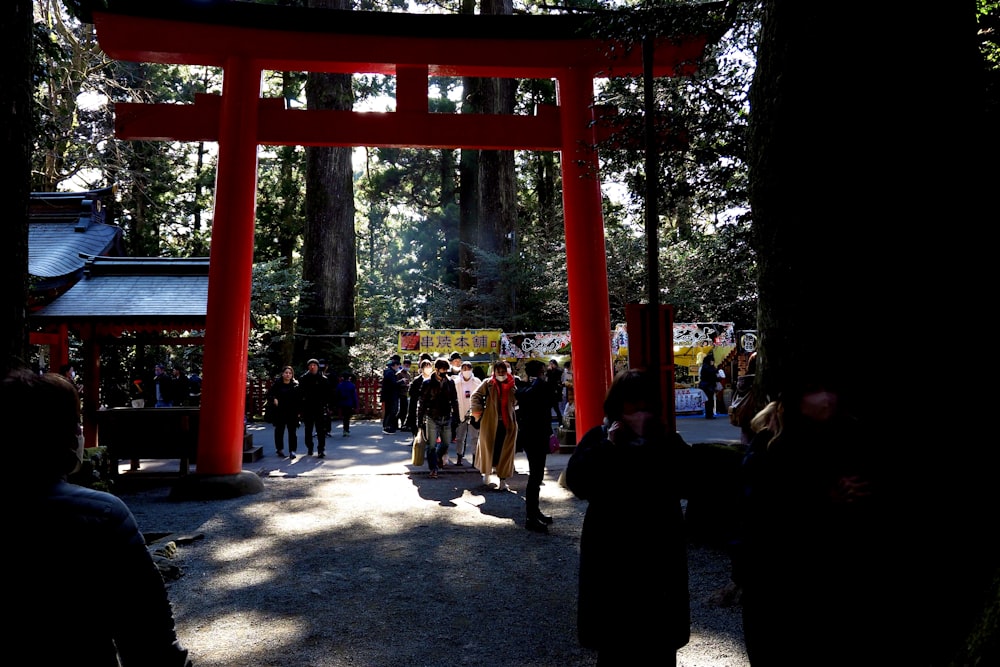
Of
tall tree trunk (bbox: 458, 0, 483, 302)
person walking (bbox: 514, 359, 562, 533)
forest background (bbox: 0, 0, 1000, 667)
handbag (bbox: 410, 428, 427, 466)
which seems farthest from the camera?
tall tree trunk (bbox: 458, 0, 483, 302)

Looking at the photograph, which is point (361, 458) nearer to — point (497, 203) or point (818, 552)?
point (818, 552)

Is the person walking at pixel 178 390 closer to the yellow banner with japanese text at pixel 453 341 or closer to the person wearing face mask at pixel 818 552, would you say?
the yellow banner with japanese text at pixel 453 341

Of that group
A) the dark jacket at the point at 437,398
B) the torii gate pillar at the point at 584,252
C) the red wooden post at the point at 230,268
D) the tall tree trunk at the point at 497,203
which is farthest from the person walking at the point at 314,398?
the tall tree trunk at the point at 497,203

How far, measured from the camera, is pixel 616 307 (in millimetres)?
21281

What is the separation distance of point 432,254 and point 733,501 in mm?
26264

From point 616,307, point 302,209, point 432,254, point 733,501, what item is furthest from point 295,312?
point 733,501

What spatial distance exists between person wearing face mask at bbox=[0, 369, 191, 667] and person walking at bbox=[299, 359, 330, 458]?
33.1 feet

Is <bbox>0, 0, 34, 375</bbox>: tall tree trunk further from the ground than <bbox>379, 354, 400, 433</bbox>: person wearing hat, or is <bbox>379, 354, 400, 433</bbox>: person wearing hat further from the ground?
<bbox>0, 0, 34, 375</bbox>: tall tree trunk

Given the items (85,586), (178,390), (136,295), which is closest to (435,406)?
(136,295)

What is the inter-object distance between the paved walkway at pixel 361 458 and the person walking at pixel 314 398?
420 millimetres

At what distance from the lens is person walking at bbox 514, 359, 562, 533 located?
23.0ft

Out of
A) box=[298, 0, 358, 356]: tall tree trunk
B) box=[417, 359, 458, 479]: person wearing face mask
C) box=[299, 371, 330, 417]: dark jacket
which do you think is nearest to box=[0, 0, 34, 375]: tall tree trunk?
box=[417, 359, 458, 479]: person wearing face mask

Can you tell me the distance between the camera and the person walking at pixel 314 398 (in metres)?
11.6

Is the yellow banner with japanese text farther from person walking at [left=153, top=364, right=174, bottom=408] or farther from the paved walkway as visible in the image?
person walking at [left=153, top=364, right=174, bottom=408]
